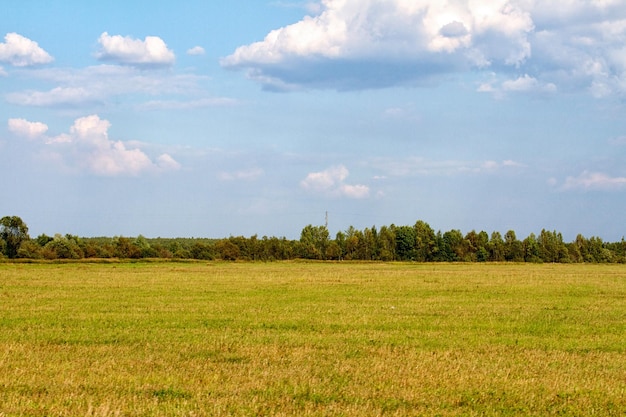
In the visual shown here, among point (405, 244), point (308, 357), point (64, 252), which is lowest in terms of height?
point (308, 357)

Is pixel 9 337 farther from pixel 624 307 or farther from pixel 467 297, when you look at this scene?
pixel 624 307

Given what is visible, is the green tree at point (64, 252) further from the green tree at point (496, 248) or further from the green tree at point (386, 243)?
the green tree at point (496, 248)

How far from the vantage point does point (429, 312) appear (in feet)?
77.9

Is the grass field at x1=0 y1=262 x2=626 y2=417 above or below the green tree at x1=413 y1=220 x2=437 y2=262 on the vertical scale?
below

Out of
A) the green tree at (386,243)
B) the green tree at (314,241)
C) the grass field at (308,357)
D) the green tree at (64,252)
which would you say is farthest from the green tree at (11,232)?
the grass field at (308,357)

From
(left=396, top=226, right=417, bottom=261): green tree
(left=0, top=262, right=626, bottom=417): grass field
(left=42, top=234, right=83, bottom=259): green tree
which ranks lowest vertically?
(left=0, top=262, right=626, bottom=417): grass field

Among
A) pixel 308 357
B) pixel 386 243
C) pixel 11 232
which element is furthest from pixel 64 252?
pixel 308 357

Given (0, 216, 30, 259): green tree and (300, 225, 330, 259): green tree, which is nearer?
(0, 216, 30, 259): green tree

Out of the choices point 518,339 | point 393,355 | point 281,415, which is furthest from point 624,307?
point 281,415

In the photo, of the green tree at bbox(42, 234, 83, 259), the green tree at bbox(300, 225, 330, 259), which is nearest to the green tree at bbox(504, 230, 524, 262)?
the green tree at bbox(300, 225, 330, 259)

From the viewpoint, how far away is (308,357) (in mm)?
14469

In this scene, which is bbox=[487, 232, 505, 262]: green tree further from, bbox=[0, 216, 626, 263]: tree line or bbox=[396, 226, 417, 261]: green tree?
bbox=[396, 226, 417, 261]: green tree

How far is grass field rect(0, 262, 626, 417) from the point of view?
10.4 meters

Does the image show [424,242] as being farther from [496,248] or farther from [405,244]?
[496,248]
